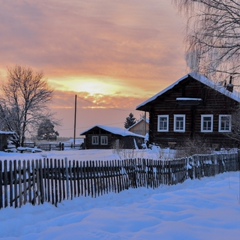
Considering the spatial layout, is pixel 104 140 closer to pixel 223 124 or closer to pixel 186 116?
pixel 186 116

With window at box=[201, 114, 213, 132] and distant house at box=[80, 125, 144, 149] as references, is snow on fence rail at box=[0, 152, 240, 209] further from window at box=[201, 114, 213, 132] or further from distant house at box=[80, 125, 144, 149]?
distant house at box=[80, 125, 144, 149]

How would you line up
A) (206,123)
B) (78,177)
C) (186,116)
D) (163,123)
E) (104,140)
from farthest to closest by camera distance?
(104,140)
(163,123)
(186,116)
(206,123)
(78,177)

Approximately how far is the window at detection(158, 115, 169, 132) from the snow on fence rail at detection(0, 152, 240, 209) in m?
17.3

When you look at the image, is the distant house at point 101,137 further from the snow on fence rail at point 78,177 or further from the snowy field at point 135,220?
the snowy field at point 135,220

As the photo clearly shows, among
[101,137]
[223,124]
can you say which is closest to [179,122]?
[223,124]

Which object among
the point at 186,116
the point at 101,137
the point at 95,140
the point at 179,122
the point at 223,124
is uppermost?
the point at 186,116

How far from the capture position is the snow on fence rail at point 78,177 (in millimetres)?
7434

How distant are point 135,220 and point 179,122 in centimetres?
2564

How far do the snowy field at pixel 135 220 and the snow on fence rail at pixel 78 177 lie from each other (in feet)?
0.94

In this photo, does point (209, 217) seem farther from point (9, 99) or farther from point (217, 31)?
point (9, 99)

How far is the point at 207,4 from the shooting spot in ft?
29.5

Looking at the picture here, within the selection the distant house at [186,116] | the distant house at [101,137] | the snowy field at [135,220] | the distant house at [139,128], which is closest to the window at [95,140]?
the distant house at [101,137]

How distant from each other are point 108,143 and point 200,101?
71.6ft

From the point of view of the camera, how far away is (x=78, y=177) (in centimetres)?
903
